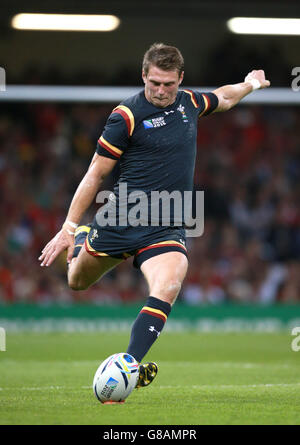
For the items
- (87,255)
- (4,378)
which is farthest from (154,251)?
(4,378)

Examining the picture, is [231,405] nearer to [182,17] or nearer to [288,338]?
[288,338]

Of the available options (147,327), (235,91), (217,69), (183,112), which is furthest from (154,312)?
(217,69)

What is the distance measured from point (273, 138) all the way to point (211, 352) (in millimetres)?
9230

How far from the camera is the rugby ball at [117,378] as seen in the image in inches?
234

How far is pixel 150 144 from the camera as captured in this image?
6.74 meters

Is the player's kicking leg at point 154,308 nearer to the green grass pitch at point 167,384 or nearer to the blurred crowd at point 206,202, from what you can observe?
the green grass pitch at point 167,384

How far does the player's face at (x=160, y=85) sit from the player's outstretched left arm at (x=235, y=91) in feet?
2.51

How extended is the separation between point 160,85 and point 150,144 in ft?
1.55

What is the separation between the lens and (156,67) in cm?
652

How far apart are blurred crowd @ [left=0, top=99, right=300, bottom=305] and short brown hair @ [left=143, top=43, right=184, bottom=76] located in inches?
433

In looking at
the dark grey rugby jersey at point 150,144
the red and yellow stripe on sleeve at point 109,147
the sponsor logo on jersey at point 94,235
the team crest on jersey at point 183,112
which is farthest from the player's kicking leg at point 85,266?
the team crest on jersey at point 183,112

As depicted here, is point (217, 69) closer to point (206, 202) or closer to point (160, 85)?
point (206, 202)

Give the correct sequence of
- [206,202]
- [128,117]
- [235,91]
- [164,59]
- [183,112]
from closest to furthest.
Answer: [164,59] → [128,117] → [183,112] → [235,91] → [206,202]

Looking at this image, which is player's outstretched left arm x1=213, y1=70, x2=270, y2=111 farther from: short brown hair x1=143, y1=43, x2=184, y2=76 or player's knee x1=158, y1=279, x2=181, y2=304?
player's knee x1=158, y1=279, x2=181, y2=304
